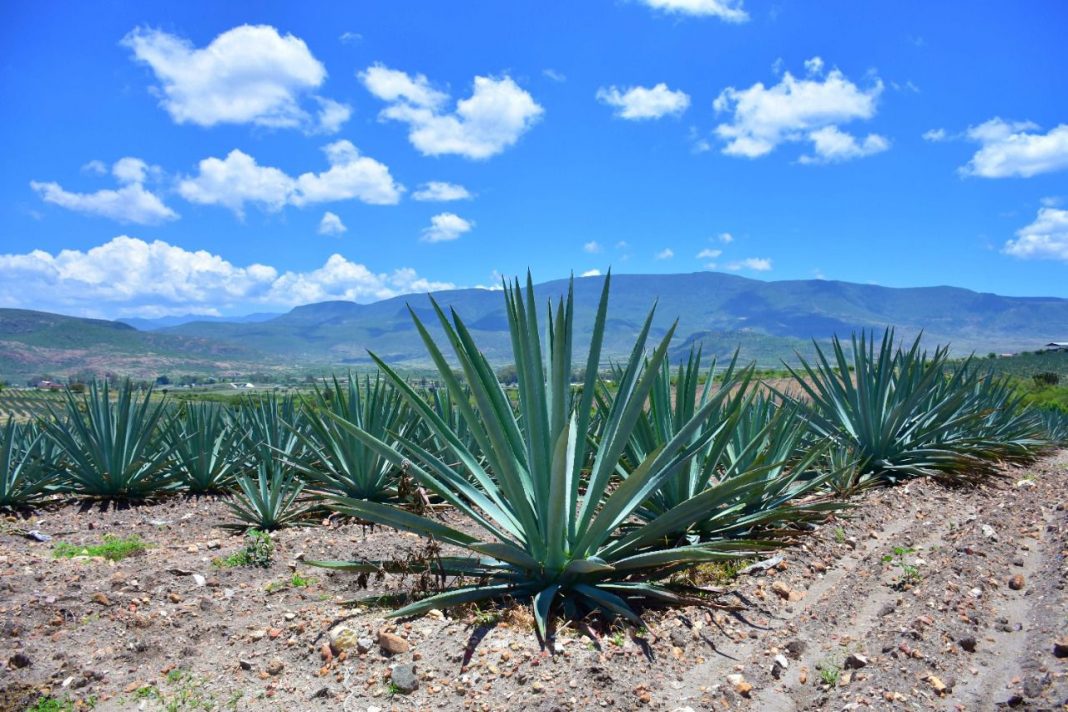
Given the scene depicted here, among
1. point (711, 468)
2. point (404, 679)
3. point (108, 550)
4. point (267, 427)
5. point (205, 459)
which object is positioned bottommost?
point (108, 550)

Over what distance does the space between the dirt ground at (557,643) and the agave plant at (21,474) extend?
10.9 ft

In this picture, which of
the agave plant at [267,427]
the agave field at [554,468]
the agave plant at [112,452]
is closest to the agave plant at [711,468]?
the agave field at [554,468]

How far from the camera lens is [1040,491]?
21.6ft

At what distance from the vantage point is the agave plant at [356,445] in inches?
248

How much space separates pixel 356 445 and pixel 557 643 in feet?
11.9

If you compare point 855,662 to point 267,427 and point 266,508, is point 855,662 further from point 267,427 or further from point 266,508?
point 267,427

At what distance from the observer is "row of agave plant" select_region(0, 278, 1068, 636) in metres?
3.42

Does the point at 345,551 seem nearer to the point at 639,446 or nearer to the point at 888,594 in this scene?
the point at 639,446

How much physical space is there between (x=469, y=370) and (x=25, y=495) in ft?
20.9

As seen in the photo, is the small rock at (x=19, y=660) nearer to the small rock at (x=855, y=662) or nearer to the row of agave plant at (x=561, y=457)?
the row of agave plant at (x=561, y=457)

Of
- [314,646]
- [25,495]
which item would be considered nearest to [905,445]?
[314,646]

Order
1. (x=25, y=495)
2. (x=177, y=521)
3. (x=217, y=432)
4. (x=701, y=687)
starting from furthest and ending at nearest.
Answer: (x=217, y=432) → (x=25, y=495) → (x=177, y=521) → (x=701, y=687)

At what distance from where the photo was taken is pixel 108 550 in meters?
5.04

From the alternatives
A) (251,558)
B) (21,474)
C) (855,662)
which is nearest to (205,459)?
(21,474)
